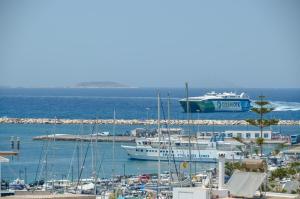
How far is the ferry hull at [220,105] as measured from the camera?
129500 millimetres

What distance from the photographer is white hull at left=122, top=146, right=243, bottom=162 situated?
52275mm

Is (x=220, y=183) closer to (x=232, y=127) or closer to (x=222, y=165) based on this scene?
A: (x=222, y=165)

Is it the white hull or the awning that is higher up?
the awning

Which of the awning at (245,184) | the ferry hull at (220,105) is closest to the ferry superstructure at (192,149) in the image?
the awning at (245,184)

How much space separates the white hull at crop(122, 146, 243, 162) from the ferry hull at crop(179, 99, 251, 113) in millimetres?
67166

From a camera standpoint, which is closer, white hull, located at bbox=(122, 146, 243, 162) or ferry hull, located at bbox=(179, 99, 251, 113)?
white hull, located at bbox=(122, 146, 243, 162)

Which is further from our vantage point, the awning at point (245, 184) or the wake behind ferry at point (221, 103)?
the wake behind ferry at point (221, 103)

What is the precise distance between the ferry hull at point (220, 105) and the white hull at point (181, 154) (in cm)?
6717

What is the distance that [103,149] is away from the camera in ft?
208

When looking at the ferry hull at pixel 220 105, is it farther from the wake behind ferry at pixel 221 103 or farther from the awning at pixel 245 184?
the awning at pixel 245 184

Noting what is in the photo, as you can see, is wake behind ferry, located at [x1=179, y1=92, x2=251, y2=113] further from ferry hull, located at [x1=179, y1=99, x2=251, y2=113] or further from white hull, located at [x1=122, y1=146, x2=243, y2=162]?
white hull, located at [x1=122, y1=146, x2=243, y2=162]

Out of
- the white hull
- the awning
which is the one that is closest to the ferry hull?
the white hull

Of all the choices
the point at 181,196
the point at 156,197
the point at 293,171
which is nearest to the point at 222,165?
the point at 181,196

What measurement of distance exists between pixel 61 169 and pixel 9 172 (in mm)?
4029
